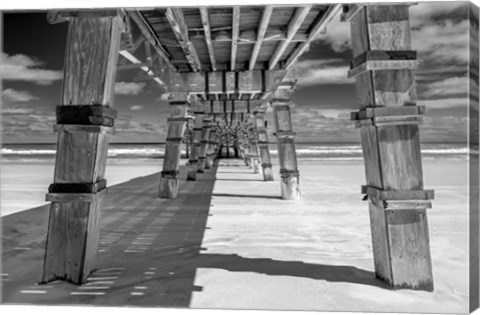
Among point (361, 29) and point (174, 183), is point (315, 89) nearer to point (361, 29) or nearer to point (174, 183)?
point (174, 183)

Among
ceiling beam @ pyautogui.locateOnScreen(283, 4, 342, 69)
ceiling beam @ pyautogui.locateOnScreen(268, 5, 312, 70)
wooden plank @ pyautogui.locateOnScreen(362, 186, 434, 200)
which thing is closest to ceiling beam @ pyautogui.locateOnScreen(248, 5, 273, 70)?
ceiling beam @ pyautogui.locateOnScreen(268, 5, 312, 70)

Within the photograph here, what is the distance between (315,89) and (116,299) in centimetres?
4280

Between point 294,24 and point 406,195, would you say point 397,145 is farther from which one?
point 294,24

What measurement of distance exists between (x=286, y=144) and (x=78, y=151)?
6.10m

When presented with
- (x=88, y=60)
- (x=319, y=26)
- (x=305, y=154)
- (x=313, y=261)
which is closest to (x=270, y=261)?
(x=313, y=261)

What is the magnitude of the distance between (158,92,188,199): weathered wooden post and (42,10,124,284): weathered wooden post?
18.3 ft

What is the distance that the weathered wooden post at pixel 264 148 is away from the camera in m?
13.8

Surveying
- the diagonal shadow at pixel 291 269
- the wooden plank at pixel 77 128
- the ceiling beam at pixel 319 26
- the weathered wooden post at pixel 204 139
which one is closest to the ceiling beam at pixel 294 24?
the ceiling beam at pixel 319 26

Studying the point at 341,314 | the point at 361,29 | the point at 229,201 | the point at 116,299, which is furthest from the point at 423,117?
the point at 229,201

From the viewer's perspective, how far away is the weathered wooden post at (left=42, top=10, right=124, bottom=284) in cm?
354

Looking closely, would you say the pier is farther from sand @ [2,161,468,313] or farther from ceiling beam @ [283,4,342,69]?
ceiling beam @ [283,4,342,69]

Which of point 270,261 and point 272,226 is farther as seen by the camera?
point 272,226

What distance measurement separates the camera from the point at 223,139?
4328cm

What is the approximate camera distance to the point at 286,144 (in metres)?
9.00
